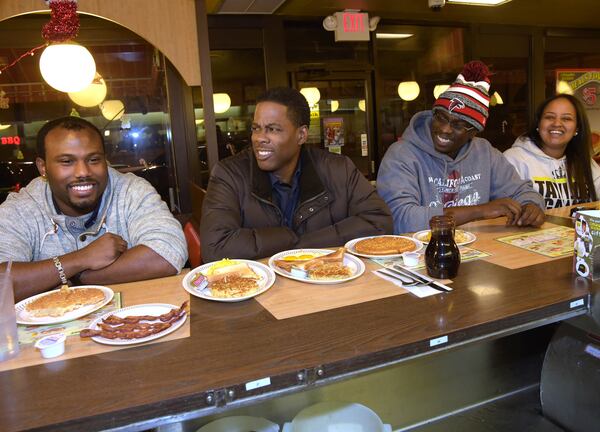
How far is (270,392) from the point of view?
957 mm

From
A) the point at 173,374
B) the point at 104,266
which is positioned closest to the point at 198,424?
the point at 173,374

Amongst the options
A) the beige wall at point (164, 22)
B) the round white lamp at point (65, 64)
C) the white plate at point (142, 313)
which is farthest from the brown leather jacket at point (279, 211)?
the beige wall at point (164, 22)

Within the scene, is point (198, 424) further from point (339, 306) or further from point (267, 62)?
point (267, 62)

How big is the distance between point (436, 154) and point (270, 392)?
1.95m

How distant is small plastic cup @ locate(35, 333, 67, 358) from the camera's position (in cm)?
106

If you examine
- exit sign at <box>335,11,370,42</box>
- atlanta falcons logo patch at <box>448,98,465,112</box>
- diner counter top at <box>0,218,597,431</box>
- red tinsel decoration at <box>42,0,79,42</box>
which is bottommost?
diner counter top at <box>0,218,597,431</box>

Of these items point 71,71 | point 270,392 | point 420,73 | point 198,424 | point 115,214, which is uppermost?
point 420,73

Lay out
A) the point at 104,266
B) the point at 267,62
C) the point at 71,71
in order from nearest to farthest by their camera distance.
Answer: the point at 104,266, the point at 71,71, the point at 267,62

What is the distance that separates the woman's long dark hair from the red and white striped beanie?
1103 millimetres

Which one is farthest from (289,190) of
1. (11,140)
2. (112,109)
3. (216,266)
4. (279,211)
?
(11,140)

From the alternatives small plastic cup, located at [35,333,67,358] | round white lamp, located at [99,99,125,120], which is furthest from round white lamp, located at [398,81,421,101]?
small plastic cup, located at [35,333,67,358]

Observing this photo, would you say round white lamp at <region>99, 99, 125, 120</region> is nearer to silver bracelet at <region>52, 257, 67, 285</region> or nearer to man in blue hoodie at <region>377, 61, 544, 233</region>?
man in blue hoodie at <region>377, 61, 544, 233</region>

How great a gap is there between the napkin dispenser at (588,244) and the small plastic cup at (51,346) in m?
1.46

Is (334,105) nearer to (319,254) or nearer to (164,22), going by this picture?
(164,22)
